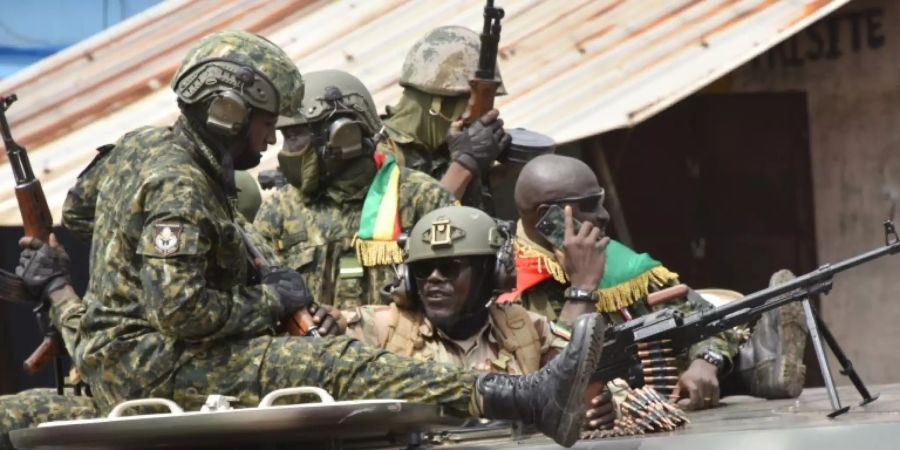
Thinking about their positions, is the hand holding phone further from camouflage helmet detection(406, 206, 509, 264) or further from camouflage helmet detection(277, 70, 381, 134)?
camouflage helmet detection(277, 70, 381, 134)

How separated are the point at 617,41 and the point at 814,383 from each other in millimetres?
2591

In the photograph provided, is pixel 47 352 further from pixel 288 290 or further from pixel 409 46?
pixel 409 46

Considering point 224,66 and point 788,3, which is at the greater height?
point 788,3

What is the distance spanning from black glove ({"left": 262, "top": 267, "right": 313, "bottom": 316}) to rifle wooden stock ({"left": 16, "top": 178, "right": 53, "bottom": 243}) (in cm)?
185

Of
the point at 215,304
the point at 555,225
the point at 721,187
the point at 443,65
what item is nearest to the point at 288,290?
the point at 215,304

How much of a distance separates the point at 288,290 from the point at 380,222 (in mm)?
2074

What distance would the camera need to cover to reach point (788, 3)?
12766mm

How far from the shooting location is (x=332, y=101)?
10172 mm

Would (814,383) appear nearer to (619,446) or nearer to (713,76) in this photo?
(713,76)

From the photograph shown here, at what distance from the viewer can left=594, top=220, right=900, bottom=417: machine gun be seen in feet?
27.5

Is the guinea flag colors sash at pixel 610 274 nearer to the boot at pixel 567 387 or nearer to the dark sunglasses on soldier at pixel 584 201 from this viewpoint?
the dark sunglasses on soldier at pixel 584 201

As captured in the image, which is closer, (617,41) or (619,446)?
(619,446)

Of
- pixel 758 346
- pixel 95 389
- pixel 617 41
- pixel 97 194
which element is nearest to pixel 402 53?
pixel 617 41

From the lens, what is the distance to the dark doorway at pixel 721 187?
14.3 metres
